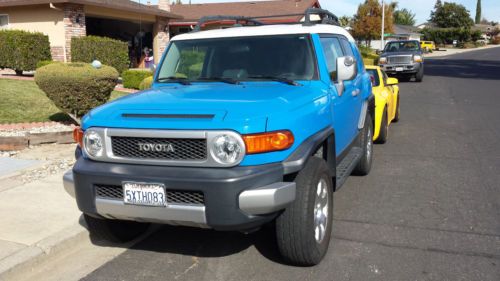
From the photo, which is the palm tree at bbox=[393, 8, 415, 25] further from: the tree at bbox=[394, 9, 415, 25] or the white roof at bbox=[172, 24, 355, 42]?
the white roof at bbox=[172, 24, 355, 42]

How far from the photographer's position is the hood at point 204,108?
139 inches

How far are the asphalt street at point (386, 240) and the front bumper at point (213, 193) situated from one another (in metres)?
0.63

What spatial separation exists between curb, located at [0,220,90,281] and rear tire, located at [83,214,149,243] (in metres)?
0.30

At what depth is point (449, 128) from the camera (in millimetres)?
10508

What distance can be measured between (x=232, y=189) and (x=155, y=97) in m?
1.23

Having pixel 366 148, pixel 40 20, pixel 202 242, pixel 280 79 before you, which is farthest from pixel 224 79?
pixel 40 20

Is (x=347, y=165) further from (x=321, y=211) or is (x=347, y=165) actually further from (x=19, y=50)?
(x=19, y=50)

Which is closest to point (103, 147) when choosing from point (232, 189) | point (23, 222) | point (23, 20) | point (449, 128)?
point (232, 189)

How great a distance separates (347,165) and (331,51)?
1215 mm

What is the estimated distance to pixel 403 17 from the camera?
124188mm

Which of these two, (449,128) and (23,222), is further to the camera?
(449,128)

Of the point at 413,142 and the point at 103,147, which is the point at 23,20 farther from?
the point at 103,147

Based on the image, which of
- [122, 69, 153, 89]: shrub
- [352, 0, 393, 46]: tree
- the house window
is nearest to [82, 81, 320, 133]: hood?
[122, 69, 153, 89]: shrub

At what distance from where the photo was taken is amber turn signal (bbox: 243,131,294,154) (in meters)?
3.50
